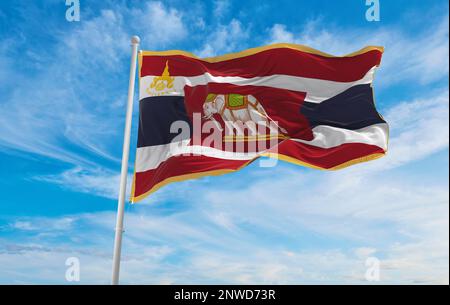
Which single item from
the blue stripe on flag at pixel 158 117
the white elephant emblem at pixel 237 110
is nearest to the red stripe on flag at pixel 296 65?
the white elephant emblem at pixel 237 110

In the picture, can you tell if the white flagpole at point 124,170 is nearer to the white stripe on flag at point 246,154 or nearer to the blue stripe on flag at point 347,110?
the white stripe on flag at point 246,154

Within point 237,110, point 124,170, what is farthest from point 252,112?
point 124,170

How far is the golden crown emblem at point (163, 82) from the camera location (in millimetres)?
11820

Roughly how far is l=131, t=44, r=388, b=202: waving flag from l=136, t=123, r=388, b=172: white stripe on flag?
25mm

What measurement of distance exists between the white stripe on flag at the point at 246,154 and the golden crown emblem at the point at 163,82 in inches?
66.0

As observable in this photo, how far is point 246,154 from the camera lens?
37.3ft

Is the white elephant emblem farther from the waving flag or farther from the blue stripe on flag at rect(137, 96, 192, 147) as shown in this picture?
the blue stripe on flag at rect(137, 96, 192, 147)

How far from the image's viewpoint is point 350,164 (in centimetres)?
1129

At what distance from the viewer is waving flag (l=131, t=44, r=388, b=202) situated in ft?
36.7

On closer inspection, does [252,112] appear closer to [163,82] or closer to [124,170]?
[163,82]

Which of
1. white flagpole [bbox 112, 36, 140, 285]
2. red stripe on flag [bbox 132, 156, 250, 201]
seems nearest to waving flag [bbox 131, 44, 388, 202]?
red stripe on flag [bbox 132, 156, 250, 201]
